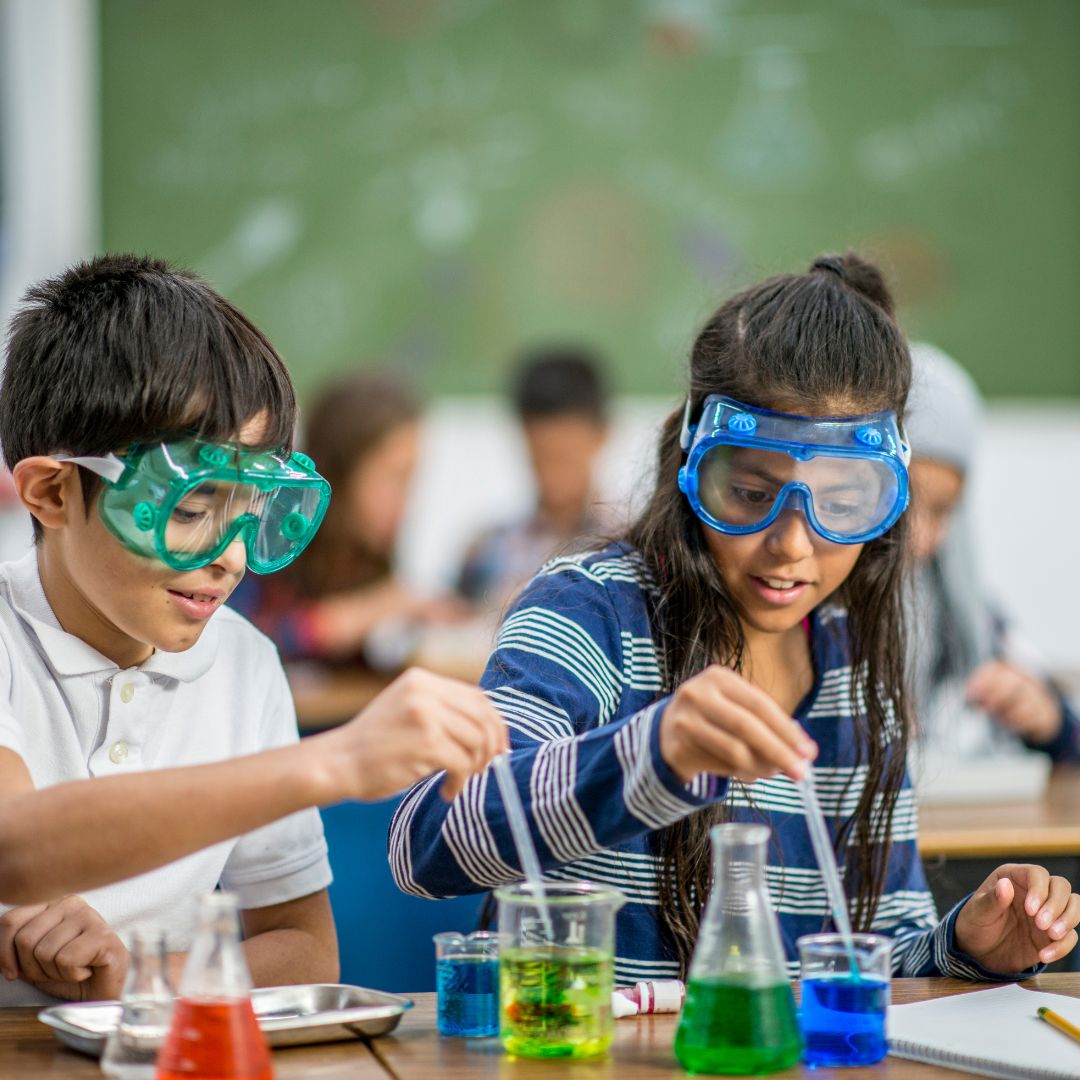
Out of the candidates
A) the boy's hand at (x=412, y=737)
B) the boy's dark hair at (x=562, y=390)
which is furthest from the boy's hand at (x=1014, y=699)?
the boy's dark hair at (x=562, y=390)

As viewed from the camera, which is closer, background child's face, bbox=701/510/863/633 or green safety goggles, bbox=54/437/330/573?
green safety goggles, bbox=54/437/330/573

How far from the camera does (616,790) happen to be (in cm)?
109

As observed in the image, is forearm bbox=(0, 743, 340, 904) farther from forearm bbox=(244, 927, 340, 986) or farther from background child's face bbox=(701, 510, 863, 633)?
background child's face bbox=(701, 510, 863, 633)

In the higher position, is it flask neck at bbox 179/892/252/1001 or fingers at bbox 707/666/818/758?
fingers at bbox 707/666/818/758

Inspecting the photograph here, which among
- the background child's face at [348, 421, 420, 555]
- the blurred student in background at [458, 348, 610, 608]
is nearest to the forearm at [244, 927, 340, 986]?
the background child's face at [348, 421, 420, 555]

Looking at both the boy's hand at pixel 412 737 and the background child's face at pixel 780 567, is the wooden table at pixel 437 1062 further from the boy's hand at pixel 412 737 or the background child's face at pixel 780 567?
the background child's face at pixel 780 567

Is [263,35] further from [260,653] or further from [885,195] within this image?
[260,653]

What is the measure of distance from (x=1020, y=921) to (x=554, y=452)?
310 centimetres

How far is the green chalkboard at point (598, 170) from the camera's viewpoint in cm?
468

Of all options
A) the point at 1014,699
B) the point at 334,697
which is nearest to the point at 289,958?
the point at 1014,699

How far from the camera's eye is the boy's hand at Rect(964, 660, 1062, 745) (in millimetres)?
2564

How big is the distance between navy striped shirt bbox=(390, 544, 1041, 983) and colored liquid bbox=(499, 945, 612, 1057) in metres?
0.12

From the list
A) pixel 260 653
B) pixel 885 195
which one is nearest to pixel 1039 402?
pixel 885 195

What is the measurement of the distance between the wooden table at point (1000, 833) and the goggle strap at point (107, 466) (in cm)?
133
